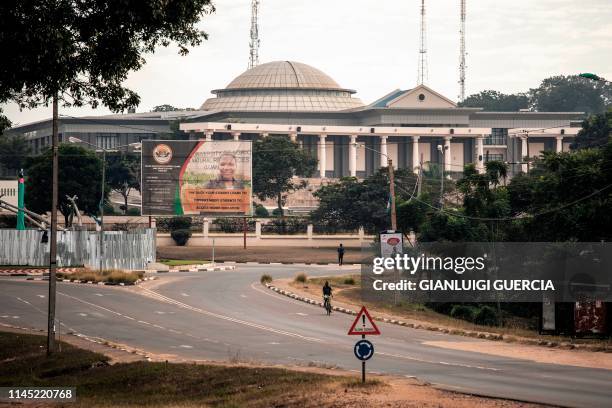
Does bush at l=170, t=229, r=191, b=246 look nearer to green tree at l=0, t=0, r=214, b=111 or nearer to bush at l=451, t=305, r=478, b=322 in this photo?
bush at l=451, t=305, r=478, b=322

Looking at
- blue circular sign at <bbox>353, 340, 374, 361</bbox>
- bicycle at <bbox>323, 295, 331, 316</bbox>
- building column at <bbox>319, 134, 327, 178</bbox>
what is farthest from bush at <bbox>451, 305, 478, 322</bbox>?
building column at <bbox>319, 134, 327, 178</bbox>

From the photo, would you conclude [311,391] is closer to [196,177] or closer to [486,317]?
[486,317]

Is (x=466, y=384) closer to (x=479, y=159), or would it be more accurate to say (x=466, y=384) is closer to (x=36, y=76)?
(x=36, y=76)

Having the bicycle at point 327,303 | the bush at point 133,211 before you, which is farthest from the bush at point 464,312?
the bush at point 133,211

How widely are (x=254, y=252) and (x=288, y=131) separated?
Answer: 3383 inches

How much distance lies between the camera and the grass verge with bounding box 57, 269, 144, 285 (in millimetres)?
72375

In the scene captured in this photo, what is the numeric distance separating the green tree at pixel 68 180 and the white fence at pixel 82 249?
36687 millimetres

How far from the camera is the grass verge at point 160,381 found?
96.0 feet

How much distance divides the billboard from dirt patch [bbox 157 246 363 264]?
→ 7224 mm

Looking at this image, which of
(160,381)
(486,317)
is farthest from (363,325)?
(486,317)

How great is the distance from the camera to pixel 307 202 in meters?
166

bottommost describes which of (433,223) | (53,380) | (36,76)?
(53,380)

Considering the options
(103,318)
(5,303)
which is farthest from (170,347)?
(5,303)

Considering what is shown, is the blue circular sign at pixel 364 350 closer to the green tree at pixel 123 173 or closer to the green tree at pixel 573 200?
the green tree at pixel 573 200
